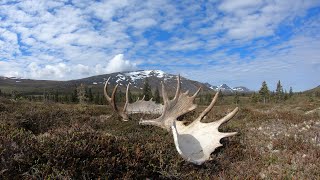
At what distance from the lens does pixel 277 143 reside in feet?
25.2

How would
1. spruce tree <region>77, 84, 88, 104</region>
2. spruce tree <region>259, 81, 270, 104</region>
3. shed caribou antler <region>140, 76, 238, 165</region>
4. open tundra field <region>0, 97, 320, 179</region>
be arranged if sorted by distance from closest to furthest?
1. open tundra field <region>0, 97, 320, 179</region>
2. shed caribou antler <region>140, 76, 238, 165</region>
3. spruce tree <region>77, 84, 88, 104</region>
4. spruce tree <region>259, 81, 270, 104</region>

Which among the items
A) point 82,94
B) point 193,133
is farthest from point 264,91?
point 193,133

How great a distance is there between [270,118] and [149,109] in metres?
4.74

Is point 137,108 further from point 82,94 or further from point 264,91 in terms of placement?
point 264,91

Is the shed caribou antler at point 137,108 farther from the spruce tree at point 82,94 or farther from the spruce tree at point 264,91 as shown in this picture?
the spruce tree at point 264,91

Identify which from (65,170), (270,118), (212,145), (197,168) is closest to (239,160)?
(212,145)

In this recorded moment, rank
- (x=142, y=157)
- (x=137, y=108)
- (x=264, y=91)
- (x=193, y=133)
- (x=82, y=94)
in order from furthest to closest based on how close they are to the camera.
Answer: (x=264, y=91) < (x=82, y=94) < (x=137, y=108) < (x=193, y=133) < (x=142, y=157)

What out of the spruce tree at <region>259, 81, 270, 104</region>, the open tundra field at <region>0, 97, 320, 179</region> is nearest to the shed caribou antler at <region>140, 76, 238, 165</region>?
the open tundra field at <region>0, 97, 320, 179</region>

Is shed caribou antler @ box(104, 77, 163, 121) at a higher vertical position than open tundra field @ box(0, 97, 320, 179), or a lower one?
higher

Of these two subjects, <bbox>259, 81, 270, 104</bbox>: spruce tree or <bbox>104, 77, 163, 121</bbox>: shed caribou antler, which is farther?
<bbox>259, 81, 270, 104</bbox>: spruce tree

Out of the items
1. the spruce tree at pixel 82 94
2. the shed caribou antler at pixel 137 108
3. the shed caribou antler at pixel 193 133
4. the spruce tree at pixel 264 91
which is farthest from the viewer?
the spruce tree at pixel 264 91

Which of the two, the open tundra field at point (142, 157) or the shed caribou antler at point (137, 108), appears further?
the shed caribou antler at point (137, 108)

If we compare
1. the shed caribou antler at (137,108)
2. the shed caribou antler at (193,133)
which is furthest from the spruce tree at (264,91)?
the shed caribou antler at (193,133)

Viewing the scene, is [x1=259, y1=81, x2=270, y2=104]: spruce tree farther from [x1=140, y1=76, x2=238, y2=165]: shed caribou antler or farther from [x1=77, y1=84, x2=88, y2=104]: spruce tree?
[x1=140, y1=76, x2=238, y2=165]: shed caribou antler
